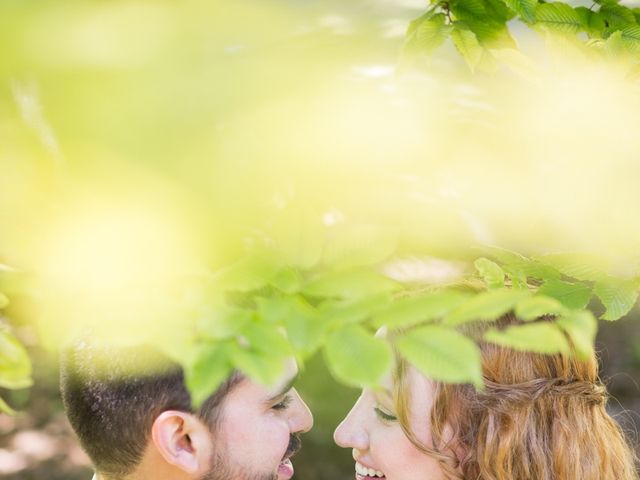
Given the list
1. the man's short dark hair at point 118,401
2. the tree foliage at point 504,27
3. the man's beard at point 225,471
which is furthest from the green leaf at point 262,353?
the man's beard at point 225,471

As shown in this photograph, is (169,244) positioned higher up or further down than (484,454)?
higher up

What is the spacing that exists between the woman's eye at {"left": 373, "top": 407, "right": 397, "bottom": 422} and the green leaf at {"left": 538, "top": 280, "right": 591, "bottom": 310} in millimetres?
1061

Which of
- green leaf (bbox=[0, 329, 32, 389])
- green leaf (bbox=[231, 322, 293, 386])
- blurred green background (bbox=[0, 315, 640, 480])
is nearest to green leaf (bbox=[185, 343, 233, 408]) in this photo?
green leaf (bbox=[231, 322, 293, 386])

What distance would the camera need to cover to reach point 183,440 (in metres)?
2.10

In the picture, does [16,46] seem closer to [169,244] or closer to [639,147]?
[169,244]

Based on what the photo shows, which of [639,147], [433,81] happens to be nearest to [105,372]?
[433,81]

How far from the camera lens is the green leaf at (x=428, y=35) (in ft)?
4.98

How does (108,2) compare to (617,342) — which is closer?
(108,2)

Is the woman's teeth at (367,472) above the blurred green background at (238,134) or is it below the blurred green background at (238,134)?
below

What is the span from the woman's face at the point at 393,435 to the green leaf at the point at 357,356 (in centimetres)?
144

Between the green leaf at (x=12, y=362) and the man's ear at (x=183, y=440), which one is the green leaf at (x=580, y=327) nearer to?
the green leaf at (x=12, y=362)

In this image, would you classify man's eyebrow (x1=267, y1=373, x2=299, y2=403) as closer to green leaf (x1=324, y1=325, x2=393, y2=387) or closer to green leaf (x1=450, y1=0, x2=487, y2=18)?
green leaf (x1=450, y1=0, x2=487, y2=18)

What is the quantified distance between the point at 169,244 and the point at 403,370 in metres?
1.46

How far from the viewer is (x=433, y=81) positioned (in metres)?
1.63
